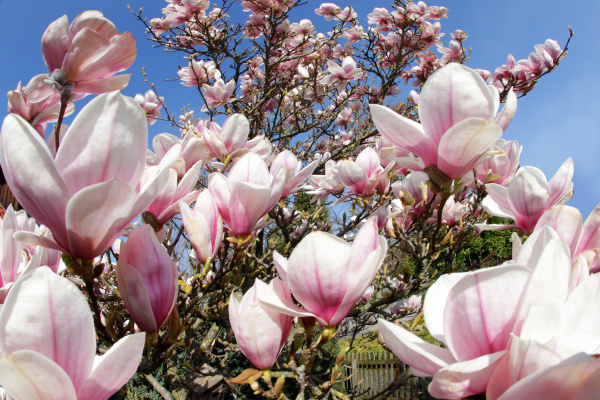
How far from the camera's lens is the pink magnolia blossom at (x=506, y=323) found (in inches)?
15.8

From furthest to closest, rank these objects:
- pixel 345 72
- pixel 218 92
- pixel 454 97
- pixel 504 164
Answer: pixel 345 72 < pixel 218 92 < pixel 504 164 < pixel 454 97

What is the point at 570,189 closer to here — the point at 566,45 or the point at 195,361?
the point at 195,361

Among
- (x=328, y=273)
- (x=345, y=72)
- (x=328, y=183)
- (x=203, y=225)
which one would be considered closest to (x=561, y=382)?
(x=328, y=273)

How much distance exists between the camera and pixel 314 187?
198cm

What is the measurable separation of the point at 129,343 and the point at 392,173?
4.58ft

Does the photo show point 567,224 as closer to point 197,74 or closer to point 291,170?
point 291,170

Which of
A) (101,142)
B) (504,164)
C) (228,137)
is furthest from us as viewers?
(228,137)

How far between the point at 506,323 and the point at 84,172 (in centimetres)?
53

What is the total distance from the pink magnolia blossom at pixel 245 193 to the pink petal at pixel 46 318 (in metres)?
0.43

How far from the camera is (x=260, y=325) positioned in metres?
0.66

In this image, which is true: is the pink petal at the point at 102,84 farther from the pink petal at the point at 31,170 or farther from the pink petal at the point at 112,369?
the pink petal at the point at 112,369

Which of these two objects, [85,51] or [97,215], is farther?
[85,51]

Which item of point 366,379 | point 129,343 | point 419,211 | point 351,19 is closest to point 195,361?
point 419,211

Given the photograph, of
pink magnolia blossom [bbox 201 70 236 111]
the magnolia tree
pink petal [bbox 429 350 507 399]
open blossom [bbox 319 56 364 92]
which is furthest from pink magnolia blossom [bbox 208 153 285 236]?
open blossom [bbox 319 56 364 92]
